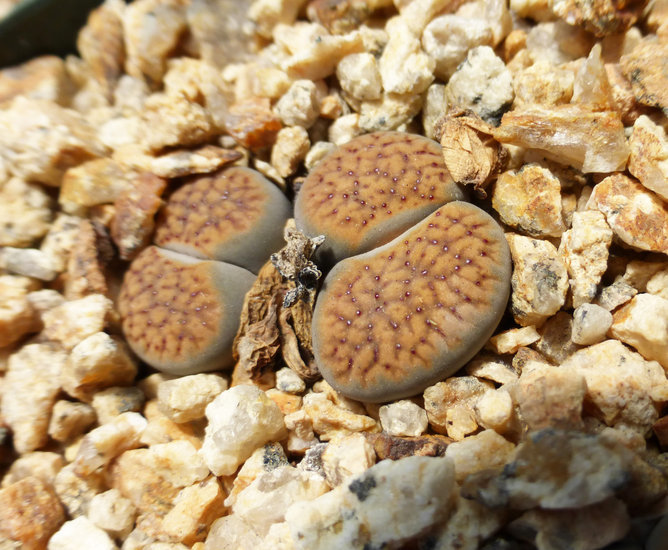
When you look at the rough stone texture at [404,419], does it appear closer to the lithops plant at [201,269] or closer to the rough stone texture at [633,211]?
the lithops plant at [201,269]

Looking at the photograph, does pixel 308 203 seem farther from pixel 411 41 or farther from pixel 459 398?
pixel 459 398

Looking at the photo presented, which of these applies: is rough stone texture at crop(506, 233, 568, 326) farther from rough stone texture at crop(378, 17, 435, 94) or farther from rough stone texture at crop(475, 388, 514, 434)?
rough stone texture at crop(378, 17, 435, 94)

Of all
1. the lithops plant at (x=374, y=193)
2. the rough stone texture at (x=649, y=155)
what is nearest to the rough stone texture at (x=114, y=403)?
the lithops plant at (x=374, y=193)

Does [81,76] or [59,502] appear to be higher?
[81,76]

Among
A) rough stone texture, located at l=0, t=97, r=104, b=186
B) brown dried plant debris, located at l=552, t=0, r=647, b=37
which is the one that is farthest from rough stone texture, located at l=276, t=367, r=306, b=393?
brown dried plant debris, located at l=552, t=0, r=647, b=37

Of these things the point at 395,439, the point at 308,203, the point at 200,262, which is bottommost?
the point at 395,439

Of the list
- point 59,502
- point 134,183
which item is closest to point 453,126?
point 134,183
